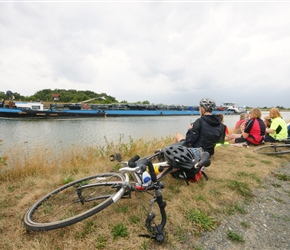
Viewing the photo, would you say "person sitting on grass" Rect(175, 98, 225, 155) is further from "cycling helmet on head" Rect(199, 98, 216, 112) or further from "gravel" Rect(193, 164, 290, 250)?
"gravel" Rect(193, 164, 290, 250)

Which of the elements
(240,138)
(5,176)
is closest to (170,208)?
(5,176)

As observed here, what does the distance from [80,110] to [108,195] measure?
36.0 meters

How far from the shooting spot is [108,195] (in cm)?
252

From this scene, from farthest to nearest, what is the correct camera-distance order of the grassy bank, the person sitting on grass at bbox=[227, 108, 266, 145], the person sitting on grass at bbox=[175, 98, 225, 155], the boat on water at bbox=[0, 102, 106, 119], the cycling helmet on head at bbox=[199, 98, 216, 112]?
the boat on water at bbox=[0, 102, 106, 119] < the person sitting on grass at bbox=[227, 108, 266, 145] < the cycling helmet on head at bbox=[199, 98, 216, 112] < the person sitting on grass at bbox=[175, 98, 225, 155] < the grassy bank

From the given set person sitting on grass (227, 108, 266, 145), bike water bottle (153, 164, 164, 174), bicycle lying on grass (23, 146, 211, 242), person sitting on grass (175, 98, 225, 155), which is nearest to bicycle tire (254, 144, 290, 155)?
person sitting on grass (227, 108, 266, 145)

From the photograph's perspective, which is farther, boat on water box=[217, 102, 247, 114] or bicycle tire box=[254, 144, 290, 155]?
boat on water box=[217, 102, 247, 114]

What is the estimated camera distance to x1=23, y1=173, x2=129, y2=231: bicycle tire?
80.6 inches

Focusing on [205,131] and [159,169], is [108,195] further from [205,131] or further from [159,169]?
[205,131]

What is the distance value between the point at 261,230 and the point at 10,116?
36458mm

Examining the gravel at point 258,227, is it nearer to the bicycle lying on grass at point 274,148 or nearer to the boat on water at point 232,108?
the bicycle lying on grass at point 274,148

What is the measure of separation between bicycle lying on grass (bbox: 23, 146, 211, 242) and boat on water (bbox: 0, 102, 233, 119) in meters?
32.2

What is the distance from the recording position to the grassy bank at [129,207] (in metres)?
2.04

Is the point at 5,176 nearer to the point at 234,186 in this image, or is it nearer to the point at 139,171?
the point at 139,171

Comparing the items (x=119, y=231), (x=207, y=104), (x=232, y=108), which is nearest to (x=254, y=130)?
(x=207, y=104)
